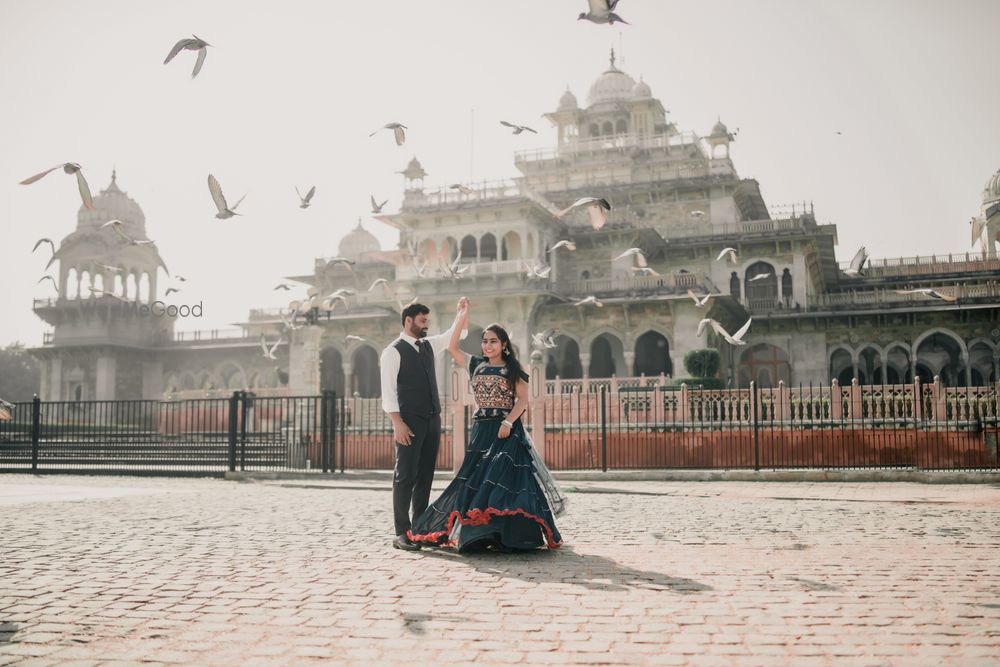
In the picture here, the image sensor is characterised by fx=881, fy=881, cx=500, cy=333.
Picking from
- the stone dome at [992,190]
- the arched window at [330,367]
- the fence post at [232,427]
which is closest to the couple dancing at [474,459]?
the fence post at [232,427]

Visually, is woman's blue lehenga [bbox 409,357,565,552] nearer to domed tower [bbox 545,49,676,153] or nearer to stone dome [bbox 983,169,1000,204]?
domed tower [bbox 545,49,676,153]

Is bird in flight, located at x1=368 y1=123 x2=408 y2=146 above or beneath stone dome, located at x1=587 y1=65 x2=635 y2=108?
beneath

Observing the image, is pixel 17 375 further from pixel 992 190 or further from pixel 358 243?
pixel 992 190

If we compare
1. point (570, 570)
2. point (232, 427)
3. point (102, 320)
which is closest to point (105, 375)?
point (102, 320)

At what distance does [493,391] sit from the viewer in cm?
623

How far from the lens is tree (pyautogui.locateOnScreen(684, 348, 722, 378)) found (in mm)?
25609

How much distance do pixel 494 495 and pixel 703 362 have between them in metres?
20.6

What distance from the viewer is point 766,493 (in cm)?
1110

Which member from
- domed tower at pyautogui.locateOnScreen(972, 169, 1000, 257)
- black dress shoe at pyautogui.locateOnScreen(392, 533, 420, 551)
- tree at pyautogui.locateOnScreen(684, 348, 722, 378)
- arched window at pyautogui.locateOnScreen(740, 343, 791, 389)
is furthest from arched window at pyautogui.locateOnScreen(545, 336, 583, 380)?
black dress shoe at pyautogui.locateOnScreen(392, 533, 420, 551)

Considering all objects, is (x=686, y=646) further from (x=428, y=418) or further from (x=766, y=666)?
(x=428, y=418)

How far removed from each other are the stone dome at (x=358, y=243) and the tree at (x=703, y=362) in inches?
932

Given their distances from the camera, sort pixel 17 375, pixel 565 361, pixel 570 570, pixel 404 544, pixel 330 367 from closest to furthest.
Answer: pixel 570 570 → pixel 404 544 → pixel 565 361 → pixel 330 367 → pixel 17 375

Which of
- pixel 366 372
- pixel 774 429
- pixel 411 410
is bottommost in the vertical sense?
Answer: pixel 774 429

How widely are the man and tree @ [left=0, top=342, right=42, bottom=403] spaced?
192ft
